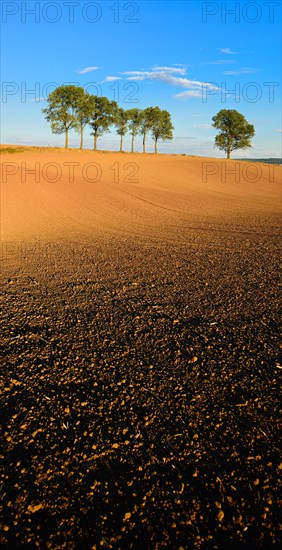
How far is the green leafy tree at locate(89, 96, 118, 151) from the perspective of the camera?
67188mm

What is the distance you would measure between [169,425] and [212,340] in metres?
1.38

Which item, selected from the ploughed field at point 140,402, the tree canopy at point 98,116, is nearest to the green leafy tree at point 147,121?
the tree canopy at point 98,116

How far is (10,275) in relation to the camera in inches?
236

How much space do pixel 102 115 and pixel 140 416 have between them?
7537cm

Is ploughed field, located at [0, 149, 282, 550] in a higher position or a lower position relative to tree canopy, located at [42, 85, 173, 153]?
lower

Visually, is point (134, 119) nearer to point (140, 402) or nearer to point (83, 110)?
point (83, 110)

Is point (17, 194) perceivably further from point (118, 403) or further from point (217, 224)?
point (118, 403)

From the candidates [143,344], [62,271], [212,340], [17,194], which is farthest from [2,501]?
[17,194]

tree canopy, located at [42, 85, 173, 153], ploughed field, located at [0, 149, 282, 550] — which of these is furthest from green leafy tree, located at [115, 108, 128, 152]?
ploughed field, located at [0, 149, 282, 550]

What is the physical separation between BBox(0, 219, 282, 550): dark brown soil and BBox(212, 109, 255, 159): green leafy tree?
75.1m

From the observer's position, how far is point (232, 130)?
70875mm

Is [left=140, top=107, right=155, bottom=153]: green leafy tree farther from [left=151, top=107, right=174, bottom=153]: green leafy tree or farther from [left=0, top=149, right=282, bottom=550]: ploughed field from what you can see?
[left=0, top=149, right=282, bottom=550]: ploughed field

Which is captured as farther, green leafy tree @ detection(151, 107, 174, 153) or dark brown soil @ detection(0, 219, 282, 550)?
green leafy tree @ detection(151, 107, 174, 153)

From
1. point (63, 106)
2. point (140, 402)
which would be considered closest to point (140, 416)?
point (140, 402)
